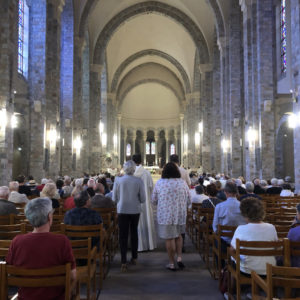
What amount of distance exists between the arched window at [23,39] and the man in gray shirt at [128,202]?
459 inches

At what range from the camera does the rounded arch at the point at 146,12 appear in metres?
26.9

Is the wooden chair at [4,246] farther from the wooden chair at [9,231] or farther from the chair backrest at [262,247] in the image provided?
the chair backrest at [262,247]

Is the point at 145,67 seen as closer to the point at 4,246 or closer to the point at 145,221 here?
the point at 145,221

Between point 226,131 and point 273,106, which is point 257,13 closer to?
point 273,106

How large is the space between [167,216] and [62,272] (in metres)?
3.22

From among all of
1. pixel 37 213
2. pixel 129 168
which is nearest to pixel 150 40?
pixel 129 168

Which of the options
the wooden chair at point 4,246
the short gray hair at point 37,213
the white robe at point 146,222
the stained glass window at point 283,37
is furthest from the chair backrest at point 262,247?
the stained glass window at point 283,37

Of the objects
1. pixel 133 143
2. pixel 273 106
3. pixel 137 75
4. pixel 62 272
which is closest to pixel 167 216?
pixel 62 272

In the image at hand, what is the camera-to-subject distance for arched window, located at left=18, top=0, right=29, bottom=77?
15359 millimetres

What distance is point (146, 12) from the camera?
96.1ft

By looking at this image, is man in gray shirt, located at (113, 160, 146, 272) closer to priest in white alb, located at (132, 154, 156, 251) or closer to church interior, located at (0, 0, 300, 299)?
priest in white alb, located at (132, 154, 156, 251)

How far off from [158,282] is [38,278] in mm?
2849

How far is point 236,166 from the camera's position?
61.9ft

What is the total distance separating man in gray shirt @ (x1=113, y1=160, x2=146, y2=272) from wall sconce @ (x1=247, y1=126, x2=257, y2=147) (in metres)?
10.7
